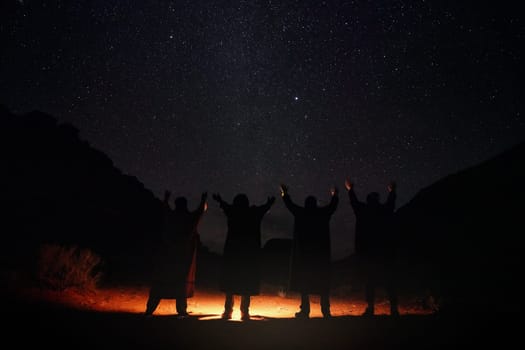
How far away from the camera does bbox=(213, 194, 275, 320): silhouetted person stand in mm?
6329

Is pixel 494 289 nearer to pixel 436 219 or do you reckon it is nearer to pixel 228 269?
pixel 436 219

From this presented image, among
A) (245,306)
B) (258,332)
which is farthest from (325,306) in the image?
(258,332)

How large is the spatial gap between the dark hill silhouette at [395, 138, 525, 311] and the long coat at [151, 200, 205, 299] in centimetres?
1018

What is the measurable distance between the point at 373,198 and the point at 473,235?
1664 cm

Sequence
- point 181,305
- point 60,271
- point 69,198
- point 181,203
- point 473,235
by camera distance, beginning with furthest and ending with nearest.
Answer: point 69,198, point 473,235, point 60,271, point 181,203, point 181,305

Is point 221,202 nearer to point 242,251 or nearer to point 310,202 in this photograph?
point 242,251

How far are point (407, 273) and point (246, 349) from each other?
18.6 m

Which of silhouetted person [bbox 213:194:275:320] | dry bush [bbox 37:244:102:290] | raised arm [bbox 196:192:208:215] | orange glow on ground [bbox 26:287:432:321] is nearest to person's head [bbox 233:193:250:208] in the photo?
silhouetted person [bbox 213:194:275:320]

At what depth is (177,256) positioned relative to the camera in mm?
6785

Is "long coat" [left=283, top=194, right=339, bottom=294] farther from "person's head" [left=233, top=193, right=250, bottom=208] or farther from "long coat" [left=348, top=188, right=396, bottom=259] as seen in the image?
"person's head" [left=233, top=193, right=250, bottom=208]

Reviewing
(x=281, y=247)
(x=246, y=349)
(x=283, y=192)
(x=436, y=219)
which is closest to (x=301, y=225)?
(x=283, y=192)

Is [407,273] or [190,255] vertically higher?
[407,273]

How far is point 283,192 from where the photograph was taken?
6867mm

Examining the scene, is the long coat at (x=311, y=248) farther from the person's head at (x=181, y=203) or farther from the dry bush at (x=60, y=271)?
the dry bush at (x=60, y=271)
